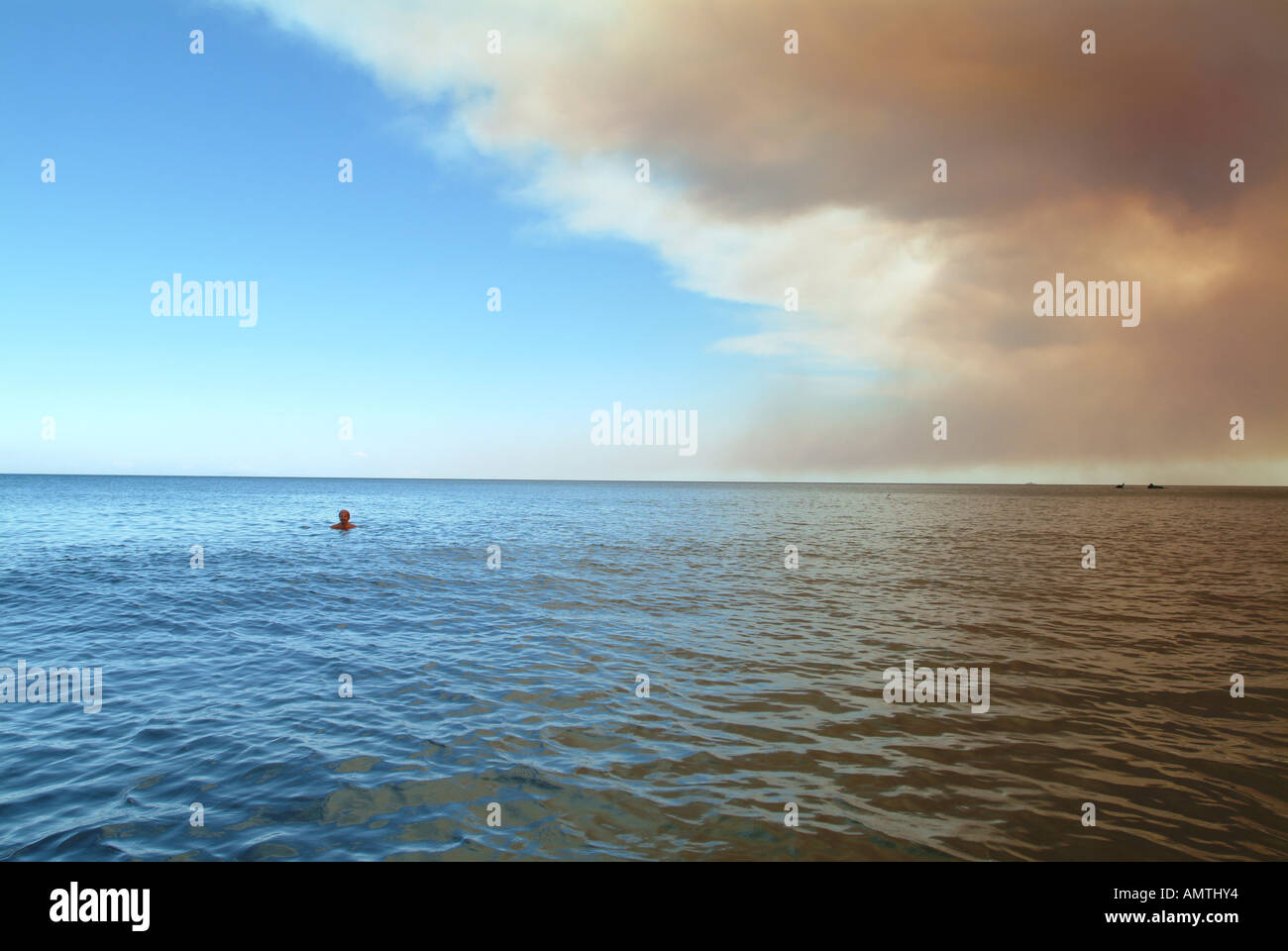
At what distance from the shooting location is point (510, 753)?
435 inches

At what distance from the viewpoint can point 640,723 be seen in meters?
12.4

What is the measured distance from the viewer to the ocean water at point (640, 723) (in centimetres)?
848

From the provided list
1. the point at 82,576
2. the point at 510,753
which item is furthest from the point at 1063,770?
the point at 82,576

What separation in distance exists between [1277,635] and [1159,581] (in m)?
12.7
